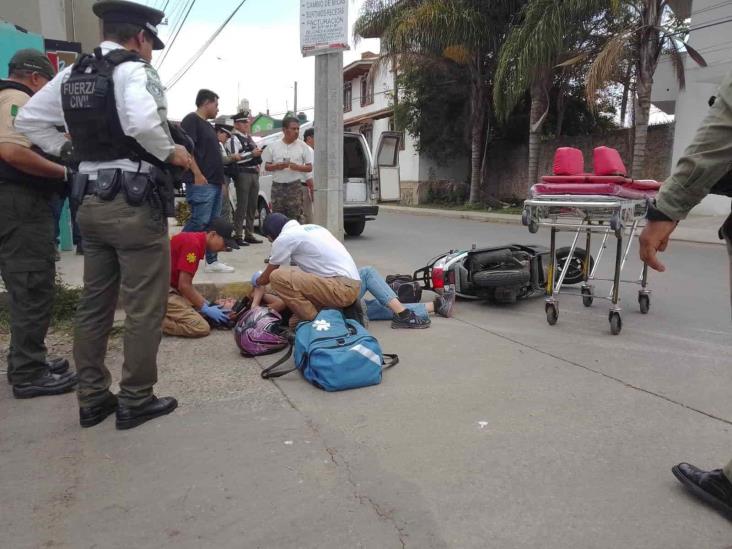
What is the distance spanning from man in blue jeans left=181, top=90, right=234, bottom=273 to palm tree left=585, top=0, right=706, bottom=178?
999cm

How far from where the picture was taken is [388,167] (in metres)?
12.0

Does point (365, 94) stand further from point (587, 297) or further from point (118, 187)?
point (118, 187)

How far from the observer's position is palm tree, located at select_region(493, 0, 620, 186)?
48.6ft

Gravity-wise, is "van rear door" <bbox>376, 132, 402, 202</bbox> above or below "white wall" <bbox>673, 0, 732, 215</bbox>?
below

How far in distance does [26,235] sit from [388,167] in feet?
30.3

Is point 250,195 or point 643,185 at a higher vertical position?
point 643,185

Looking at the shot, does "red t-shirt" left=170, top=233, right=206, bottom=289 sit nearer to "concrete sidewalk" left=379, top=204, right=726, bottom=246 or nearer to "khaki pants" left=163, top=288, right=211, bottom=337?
"khaki pants" left=163, top=288, right=211, bottom=337

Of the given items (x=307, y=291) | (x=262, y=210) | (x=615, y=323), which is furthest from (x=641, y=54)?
(x=307, y=291)

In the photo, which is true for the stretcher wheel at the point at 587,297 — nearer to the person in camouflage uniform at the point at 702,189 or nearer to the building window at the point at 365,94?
the person in camouflage uniform at the point at 702,189

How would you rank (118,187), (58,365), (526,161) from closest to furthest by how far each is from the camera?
(118,187), (58,365), (526,161)

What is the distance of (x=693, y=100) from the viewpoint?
1494cm

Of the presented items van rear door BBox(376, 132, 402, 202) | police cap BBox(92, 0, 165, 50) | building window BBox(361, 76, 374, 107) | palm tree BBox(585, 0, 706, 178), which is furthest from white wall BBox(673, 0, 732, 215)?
building window BBox(361, 76, 374, 107)

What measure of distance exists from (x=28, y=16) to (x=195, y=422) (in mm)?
8546

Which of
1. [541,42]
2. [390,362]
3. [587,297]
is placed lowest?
[390,362]
